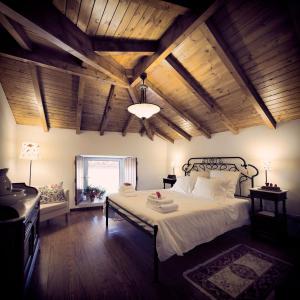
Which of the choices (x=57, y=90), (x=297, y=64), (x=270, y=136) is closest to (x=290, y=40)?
(x=297, y=64)

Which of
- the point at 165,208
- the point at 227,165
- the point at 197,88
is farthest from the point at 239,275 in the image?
the point at 197,88

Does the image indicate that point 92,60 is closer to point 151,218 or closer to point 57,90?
point 57,90

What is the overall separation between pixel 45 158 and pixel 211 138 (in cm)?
456

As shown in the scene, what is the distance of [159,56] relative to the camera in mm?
2861

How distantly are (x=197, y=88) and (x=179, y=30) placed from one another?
4.61 feet

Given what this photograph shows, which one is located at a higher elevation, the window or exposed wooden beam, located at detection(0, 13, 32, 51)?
exposed wooden beam, located at detection(0, 13, 32, 51)

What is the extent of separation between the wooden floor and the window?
166 centimetres

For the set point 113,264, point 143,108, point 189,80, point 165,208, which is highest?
point 189,80

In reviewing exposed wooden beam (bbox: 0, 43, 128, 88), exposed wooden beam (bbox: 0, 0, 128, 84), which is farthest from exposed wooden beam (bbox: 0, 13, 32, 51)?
exposed wooden beam (bbox: 0, 0, 128, 84)

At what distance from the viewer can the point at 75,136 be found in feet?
18.0

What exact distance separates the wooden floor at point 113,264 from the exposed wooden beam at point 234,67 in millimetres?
2317

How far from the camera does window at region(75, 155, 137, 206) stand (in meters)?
5.56

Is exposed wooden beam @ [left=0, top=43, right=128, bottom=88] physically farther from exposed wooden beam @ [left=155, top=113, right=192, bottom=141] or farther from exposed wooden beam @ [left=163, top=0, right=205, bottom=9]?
exposed wooden beam @ [left=155, top=113, right=192, bottom=141]

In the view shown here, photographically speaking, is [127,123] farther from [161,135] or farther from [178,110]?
[178,110]
